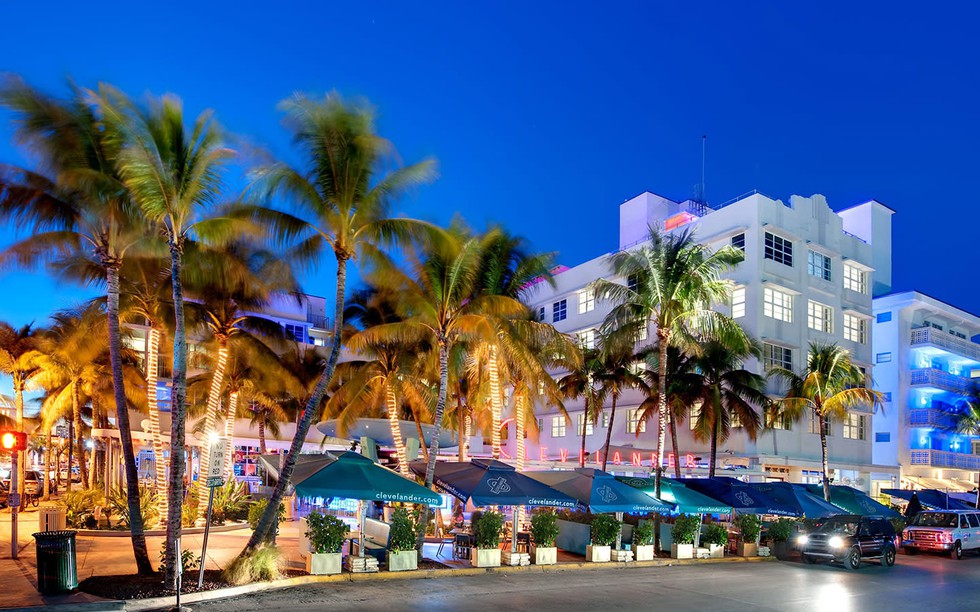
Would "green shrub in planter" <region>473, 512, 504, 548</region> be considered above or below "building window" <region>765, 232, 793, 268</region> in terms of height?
below

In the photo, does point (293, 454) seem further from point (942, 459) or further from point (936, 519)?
point (942, 459)

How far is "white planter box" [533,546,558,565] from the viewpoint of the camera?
22.6m

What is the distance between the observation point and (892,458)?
55406mm

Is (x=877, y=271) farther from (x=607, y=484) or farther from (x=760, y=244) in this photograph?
(x=607, y=484)

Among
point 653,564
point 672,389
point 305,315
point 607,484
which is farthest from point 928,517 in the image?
point 305,315

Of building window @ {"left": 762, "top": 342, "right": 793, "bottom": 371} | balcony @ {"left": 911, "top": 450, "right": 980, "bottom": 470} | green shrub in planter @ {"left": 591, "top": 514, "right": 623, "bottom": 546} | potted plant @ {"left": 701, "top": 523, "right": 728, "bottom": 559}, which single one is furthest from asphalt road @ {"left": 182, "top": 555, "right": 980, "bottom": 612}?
balcony @ {"left": 911, "top": 450, "right": 980, "bottom": 470}

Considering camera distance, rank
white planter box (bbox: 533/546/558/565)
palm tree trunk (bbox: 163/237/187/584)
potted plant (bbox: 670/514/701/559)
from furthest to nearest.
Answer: potted plant (bbox: 670/514/701/559)
white planter box (bbox: 533/546/558/565)
palm tree trunk (bbox: 163/237/187/584)

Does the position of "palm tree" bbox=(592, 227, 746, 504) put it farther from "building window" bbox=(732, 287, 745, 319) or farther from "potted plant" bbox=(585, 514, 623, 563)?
"building window" bbox=(732, 287, 745, 319)

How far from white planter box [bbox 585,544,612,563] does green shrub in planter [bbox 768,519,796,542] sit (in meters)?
7.63

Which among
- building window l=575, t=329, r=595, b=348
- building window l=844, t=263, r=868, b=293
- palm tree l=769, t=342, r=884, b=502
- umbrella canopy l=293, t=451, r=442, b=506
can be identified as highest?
building window l=844, t=263, r=868, b=293

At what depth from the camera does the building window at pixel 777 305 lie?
4534cm

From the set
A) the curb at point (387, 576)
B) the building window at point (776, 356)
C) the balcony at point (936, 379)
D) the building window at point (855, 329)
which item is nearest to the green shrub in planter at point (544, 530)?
the curb at point (387, 576)

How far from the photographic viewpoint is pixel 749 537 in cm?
2858

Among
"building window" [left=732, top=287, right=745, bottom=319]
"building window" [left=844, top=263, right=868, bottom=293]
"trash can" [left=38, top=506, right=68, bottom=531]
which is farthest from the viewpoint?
"building window" [left=844, top=263, right=868, bottom=293]
